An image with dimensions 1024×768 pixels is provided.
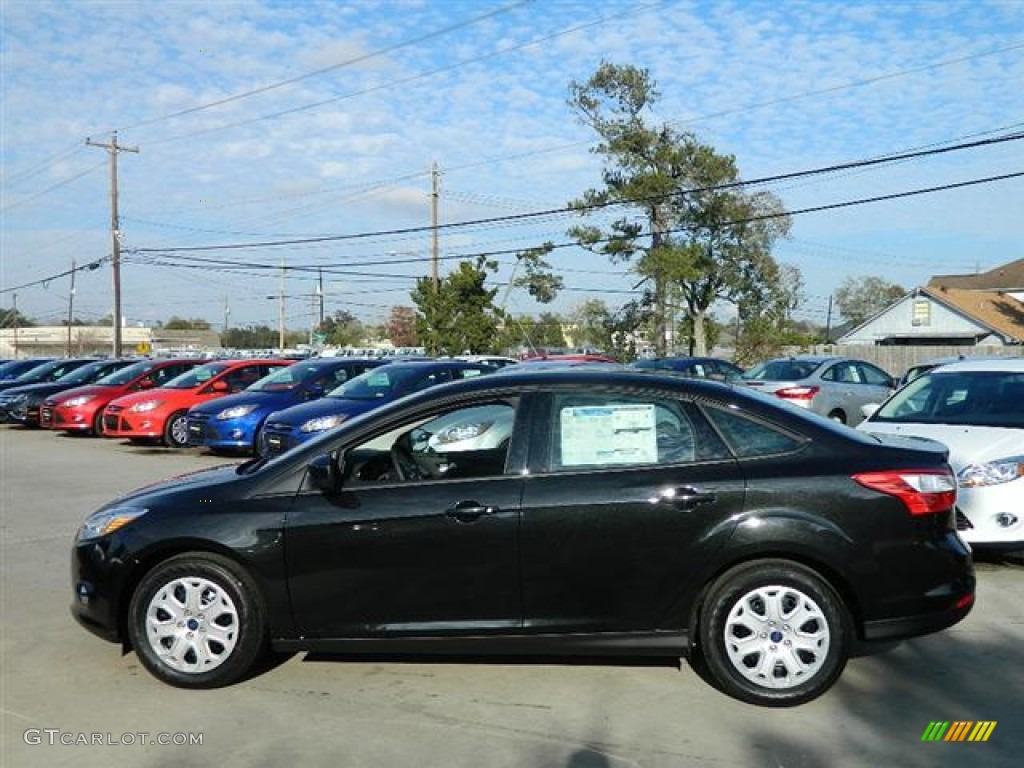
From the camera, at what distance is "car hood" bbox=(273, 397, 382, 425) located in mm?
11883

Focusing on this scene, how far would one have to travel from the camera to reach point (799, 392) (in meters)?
14.9

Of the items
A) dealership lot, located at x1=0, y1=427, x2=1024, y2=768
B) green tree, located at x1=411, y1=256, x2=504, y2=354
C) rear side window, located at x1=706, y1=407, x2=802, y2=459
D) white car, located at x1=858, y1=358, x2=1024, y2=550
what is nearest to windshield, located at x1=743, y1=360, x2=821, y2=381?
white car, located at x1=858, y1=358, x2=1024, y2=550

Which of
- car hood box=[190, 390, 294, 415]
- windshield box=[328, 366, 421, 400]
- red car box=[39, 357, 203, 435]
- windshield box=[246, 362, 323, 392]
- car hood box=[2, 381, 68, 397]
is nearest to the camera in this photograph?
windshield box=[328, 366, 421, 400]

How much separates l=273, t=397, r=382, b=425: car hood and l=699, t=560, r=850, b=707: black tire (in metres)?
7.94

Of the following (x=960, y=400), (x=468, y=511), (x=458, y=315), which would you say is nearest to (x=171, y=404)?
(x=960, y=400)

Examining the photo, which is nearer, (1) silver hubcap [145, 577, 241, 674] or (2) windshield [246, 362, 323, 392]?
(1) silver hubcap [145, 577, 241, 674]

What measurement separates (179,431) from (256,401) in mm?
2394

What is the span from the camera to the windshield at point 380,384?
1266 centimetres

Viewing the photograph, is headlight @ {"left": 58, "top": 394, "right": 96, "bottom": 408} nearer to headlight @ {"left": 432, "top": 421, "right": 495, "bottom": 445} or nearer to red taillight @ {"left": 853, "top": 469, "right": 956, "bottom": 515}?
headlight @ {"left": 432, "top": 421, "right": 495, "bottom": 445}

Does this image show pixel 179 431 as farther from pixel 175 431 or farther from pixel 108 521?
Result: pixel 108 521

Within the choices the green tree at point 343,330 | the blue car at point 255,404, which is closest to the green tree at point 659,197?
the blue car at point 255,404

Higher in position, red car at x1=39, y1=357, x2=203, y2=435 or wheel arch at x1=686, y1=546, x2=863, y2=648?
red car at x1=39, y1=357, x2=203, y2=435

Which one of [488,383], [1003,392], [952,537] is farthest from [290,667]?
[1003,392]

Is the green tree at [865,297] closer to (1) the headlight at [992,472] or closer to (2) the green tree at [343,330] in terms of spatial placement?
(2) the green tree at [343,330]
